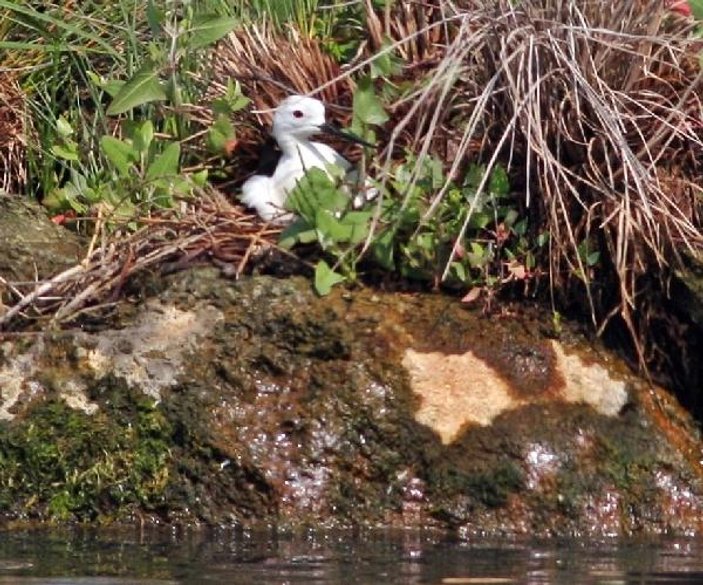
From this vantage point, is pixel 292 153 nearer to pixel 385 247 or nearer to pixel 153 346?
pixel 385 247

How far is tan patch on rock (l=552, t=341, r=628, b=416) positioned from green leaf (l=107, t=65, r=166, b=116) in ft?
6.07

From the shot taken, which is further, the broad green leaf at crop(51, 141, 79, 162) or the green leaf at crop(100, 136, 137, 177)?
the broad green leaf at crop(51, 141, 79, 162)

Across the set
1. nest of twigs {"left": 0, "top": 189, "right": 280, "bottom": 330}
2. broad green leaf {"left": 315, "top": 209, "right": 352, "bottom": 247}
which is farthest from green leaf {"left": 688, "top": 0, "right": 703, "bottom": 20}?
nest of twigs {"left": 0, "top": 189, "right": 280, "bottom": 330}

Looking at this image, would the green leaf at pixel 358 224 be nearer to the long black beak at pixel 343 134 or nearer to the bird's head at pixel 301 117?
the long black beak at pixel 343 134

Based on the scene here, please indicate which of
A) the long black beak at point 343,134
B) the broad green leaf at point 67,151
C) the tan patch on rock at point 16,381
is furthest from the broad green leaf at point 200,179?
the tan patch on rock at point 16,381

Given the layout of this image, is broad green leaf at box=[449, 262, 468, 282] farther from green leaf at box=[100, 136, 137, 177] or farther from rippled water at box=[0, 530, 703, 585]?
green leaf at box=[100, 136, 137, 177]

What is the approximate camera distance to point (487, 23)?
252 inches

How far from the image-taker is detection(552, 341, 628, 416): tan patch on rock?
6070 millimetres

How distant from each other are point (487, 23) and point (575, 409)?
1.37m

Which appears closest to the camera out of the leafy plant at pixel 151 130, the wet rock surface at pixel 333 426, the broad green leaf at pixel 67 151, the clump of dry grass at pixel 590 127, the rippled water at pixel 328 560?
the rippled water at pixel 328 560

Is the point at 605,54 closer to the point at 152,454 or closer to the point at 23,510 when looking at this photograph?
the point at 152,454

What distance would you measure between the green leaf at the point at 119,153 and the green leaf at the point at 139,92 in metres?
0.12

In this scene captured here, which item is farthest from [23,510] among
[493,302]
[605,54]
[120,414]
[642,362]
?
[605,54]

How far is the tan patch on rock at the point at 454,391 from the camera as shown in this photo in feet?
19.6
